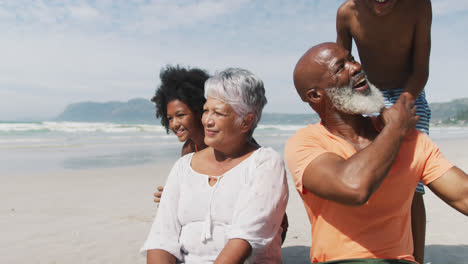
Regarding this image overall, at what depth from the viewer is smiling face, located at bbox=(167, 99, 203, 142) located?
351cm

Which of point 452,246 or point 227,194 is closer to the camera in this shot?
point 227,194

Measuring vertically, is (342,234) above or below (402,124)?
below

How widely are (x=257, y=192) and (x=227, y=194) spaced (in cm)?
21

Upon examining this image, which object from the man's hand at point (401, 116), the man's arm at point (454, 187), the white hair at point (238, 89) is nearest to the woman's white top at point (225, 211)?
the white hair at point (238, 89)

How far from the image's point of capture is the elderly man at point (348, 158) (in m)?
1.97

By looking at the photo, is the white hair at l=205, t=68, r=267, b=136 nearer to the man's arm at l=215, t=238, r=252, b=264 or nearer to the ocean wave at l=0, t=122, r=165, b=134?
the man's arm at l=215, t=238, r=252, b=264

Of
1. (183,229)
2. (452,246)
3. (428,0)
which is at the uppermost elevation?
(428,0)

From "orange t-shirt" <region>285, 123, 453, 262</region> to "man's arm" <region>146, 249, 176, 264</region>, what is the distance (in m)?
0.88

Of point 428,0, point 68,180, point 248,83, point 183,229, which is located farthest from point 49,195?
point 428,0

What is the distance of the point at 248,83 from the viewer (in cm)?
234

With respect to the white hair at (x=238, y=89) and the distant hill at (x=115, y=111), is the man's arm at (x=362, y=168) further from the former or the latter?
the distant hill at (x=115, y=111)

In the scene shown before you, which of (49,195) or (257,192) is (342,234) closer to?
(257,192)

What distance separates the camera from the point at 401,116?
187cm

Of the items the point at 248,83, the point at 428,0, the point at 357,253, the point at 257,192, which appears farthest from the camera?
the point at 428,0
